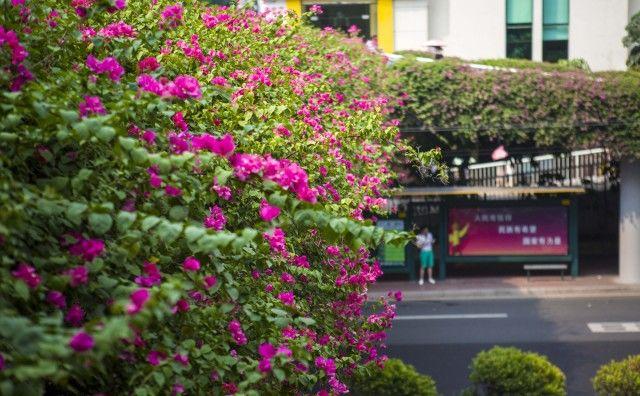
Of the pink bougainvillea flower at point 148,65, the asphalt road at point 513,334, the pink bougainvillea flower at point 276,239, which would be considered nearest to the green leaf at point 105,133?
the pink bougainvillea flower at point 148,65

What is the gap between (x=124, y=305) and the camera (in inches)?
142

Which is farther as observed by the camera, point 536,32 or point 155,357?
point 536,32

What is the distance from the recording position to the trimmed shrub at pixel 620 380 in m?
12.8

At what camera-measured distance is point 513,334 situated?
69.5 ft

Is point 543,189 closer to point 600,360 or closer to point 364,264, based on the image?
point 600,360

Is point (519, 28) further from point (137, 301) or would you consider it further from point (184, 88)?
point (137, 301)

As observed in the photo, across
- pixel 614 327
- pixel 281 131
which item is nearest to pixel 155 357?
pixel 281 131

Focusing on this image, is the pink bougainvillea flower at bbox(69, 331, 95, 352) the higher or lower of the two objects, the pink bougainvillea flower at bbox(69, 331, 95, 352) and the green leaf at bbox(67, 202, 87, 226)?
the lower

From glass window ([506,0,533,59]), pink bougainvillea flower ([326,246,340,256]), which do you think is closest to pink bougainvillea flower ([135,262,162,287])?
pink bougainvillea flower ([326,246,340,256])

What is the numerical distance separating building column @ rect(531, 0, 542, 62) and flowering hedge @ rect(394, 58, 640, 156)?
7090 mm

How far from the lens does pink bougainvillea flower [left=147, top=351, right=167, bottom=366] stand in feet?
14.6

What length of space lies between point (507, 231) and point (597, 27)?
8.24 meters

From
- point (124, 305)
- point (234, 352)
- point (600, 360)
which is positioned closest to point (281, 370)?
point (234, 352)

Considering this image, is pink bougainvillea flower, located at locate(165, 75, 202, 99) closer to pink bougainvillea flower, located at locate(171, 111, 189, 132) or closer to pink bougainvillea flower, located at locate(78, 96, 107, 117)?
pink bougainvillea flower, located at locate(78, 96, 107, 117)
